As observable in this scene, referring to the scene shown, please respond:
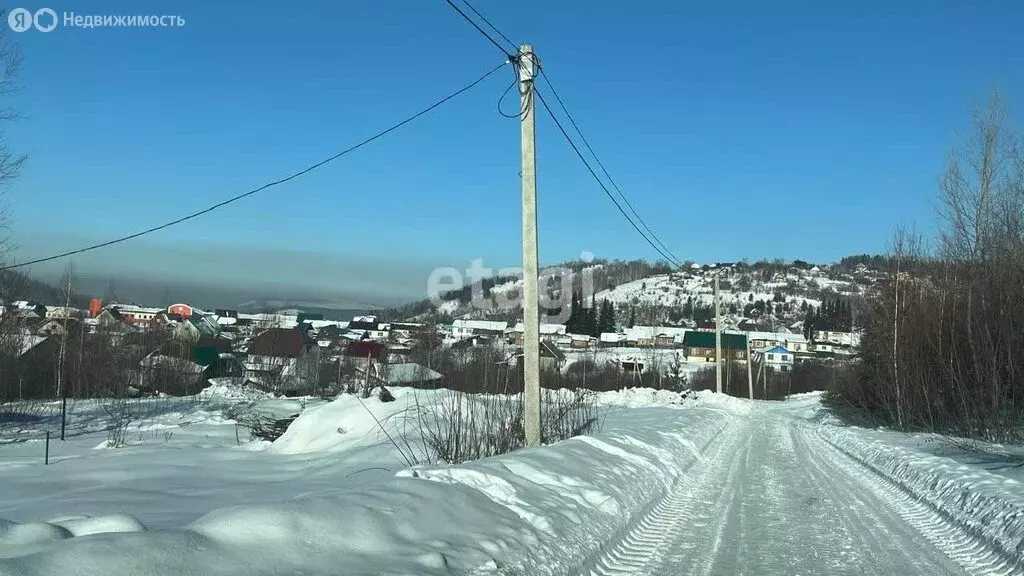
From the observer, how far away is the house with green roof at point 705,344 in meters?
88.0

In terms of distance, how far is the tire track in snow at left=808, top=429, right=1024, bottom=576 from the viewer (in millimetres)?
6391

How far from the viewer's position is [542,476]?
8258mm

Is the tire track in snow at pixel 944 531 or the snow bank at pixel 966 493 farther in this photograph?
the snow bank at pixel 966 493

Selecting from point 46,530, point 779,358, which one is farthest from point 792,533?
point 779,358

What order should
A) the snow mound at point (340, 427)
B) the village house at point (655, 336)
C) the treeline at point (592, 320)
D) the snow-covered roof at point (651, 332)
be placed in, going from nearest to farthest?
the snow mound at point (340, 427), the treeline at point (592, 320), the village house at point (655, 336), the snow-covered roof at point (651, 332)

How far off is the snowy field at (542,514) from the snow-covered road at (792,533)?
34 millimetres

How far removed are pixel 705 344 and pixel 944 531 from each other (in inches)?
3556

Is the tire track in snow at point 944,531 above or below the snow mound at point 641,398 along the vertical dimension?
above

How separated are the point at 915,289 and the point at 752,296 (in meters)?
110

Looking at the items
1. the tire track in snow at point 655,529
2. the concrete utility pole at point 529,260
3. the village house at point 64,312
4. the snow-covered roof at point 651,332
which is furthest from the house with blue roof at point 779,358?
the concrete utility pole at point 529,260

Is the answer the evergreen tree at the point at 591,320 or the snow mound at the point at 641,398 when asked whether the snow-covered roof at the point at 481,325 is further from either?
the evergreen tree at the point at 591,320

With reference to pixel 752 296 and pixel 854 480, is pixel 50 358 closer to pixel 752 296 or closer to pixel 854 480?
pixel 854 480

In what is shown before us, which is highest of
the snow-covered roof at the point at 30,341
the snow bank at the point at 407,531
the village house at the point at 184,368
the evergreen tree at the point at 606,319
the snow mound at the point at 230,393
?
the evergreen tree at the point at 606,319

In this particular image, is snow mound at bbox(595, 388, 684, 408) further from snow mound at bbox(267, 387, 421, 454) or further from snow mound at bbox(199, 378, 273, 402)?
snow mound at bbox(199, 378, 273, 402)
